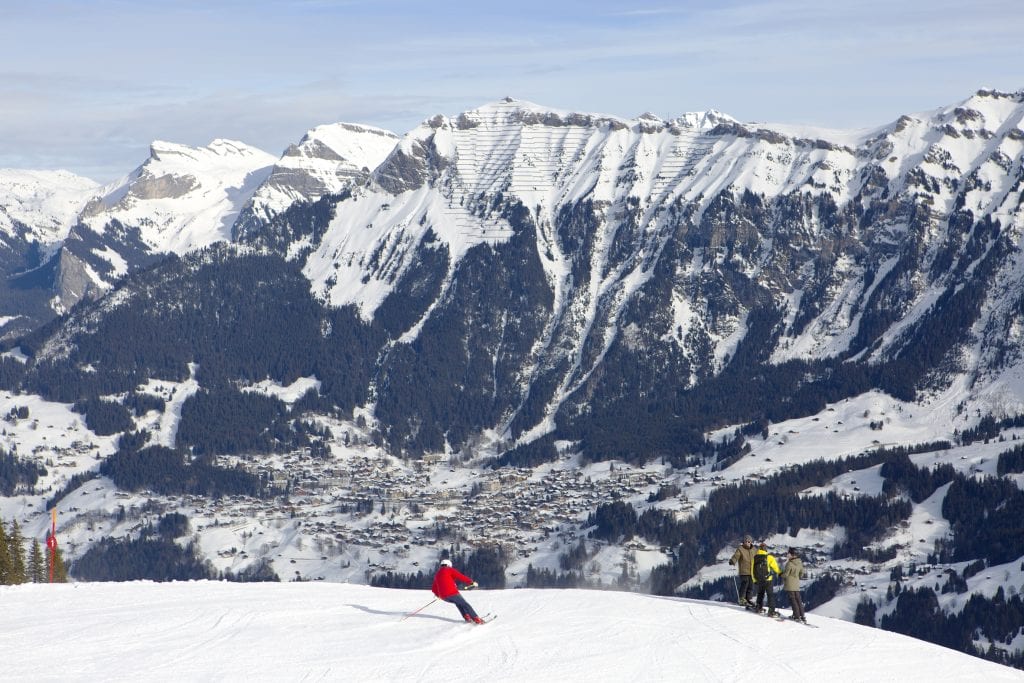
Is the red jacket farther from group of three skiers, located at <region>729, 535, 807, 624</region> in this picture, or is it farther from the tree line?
the tree line

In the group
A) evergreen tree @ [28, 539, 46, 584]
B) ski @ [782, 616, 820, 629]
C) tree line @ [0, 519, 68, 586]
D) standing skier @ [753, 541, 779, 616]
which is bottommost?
evergreen tree @ [28, 539, 46, 584]

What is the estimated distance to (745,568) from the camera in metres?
64.0

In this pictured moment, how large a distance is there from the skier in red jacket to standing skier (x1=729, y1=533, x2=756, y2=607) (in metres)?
11.7

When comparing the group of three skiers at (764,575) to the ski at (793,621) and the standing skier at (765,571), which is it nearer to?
the standing skier at (765,571)

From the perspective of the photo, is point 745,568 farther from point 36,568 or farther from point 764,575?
point 36,568

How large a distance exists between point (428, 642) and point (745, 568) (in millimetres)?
→ 15576

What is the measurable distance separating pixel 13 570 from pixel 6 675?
5375cm

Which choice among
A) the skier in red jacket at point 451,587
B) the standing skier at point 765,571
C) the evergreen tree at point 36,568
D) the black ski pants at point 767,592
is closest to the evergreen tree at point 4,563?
the evergreen tree at point 36,568

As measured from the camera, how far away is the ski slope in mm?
52312

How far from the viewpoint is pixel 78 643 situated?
56156mm

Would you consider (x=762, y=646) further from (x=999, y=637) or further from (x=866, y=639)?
(x=999, y=637)

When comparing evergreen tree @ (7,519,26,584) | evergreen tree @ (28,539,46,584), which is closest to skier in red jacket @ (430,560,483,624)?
evergreen tree @ (7,519,26,584)

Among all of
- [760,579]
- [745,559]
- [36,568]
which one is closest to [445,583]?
[745,559]

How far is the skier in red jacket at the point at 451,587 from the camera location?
58219mm
